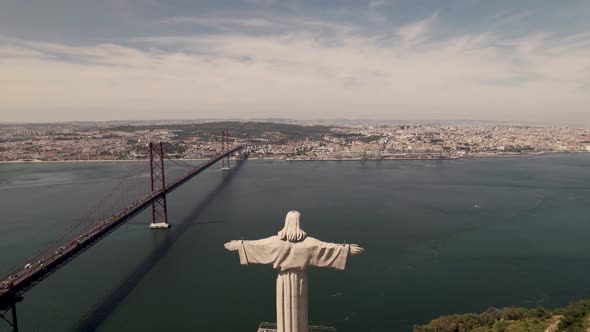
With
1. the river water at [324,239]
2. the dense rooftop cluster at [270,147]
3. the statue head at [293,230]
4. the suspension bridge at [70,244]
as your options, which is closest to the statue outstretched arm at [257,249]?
the statue head at [293,230]

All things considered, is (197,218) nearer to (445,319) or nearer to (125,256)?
(125,256)

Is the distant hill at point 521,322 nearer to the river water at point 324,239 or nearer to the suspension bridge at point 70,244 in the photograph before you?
the river water at point 324,239

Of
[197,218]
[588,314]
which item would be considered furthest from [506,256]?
[197,218]

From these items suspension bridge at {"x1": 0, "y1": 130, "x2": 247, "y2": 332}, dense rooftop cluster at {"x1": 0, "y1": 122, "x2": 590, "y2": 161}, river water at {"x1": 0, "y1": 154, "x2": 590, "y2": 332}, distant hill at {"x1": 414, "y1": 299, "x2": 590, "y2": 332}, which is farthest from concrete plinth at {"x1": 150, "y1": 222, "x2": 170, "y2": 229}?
dense rooftop cluster at {"x1": 0, "y1": 122, "x2": 590, "y2": 161}

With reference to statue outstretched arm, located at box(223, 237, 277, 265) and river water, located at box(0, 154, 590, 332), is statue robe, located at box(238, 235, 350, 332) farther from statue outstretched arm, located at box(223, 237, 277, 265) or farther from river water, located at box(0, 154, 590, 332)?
river water, located at box(0, 154, 590, 332)

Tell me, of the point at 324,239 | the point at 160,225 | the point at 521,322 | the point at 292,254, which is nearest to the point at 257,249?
the point at 292,254

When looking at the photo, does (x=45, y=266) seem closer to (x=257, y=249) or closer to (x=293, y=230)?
(x=257, y=249)

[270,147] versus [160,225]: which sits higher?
[270,147]

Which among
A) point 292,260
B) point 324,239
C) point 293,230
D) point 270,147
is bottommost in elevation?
point 324,239
